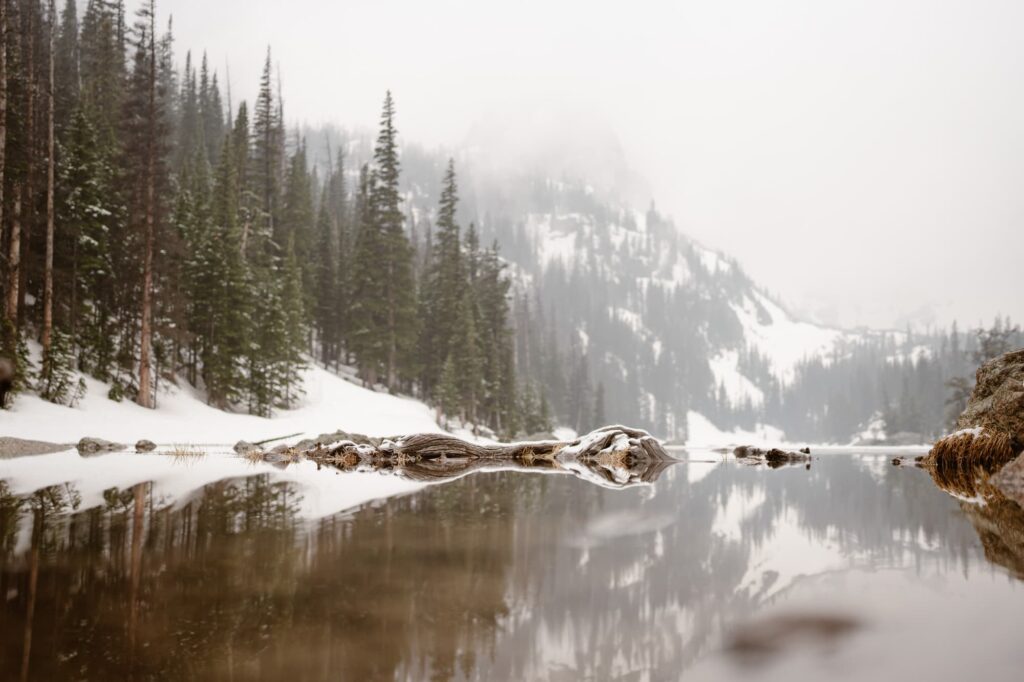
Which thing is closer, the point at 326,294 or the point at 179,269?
the point at 179,269

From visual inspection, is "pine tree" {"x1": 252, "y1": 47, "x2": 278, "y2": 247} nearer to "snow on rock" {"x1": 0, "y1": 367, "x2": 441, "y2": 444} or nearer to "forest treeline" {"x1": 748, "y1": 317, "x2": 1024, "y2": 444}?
"snow on rock" {"x1": 0, "y1": 367, "x2": 441, "y2": 444}

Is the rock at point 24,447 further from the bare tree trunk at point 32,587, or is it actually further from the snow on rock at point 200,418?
the bare tree trunk at point 32,587

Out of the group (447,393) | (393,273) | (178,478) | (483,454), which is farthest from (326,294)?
(178,478)

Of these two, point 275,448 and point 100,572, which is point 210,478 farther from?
point 275,448

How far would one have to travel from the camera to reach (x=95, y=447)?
18000 mm

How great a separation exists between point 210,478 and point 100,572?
26.4 feet

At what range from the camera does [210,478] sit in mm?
12039

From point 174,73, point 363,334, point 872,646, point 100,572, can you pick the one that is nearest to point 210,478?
point 100,572

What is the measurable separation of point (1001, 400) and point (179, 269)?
111 feet

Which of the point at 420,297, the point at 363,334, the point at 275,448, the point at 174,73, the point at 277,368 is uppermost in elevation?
the point at 174,73

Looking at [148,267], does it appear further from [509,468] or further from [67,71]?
[67,71]

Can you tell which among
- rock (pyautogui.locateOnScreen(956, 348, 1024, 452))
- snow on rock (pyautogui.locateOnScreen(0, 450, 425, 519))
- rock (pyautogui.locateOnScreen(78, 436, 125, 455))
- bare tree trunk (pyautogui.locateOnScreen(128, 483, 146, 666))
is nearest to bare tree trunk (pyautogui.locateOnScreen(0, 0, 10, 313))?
rock (pyautogui.locateOnScreen(78, 436, 125, 455))

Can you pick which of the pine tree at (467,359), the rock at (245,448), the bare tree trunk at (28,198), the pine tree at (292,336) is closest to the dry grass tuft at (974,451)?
the rock at (245,448)

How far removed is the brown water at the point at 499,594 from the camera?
3.03 meters
